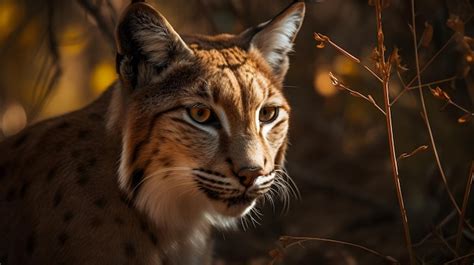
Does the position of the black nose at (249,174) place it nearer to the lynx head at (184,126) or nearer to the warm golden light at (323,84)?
the lynx head at (184,126)

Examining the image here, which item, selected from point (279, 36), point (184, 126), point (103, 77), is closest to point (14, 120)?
point (103, 77)

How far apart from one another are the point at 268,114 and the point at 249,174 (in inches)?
26.7

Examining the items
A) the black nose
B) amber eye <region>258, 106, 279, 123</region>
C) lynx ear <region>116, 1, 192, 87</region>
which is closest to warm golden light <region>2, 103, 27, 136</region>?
lynx ear <region>116, 1, 192, 87</region>

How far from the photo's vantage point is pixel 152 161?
15.8 feet

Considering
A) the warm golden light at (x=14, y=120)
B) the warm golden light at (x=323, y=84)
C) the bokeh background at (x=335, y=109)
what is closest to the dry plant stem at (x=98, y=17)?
the bokeh background at (x=335, y=109)

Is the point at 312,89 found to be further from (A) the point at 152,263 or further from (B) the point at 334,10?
(A) the point at 152,263

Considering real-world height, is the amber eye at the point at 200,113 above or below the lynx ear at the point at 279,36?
below

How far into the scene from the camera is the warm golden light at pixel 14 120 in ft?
29.8

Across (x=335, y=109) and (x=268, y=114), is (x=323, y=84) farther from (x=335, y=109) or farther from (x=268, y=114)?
(x=268, y=114)

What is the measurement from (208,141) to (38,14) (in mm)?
3582

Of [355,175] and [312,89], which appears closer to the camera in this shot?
[355,175]

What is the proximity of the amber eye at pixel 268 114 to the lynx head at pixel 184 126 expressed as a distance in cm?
1

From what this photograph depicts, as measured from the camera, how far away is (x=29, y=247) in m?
4.90

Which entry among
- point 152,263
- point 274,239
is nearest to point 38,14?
point 274,239
